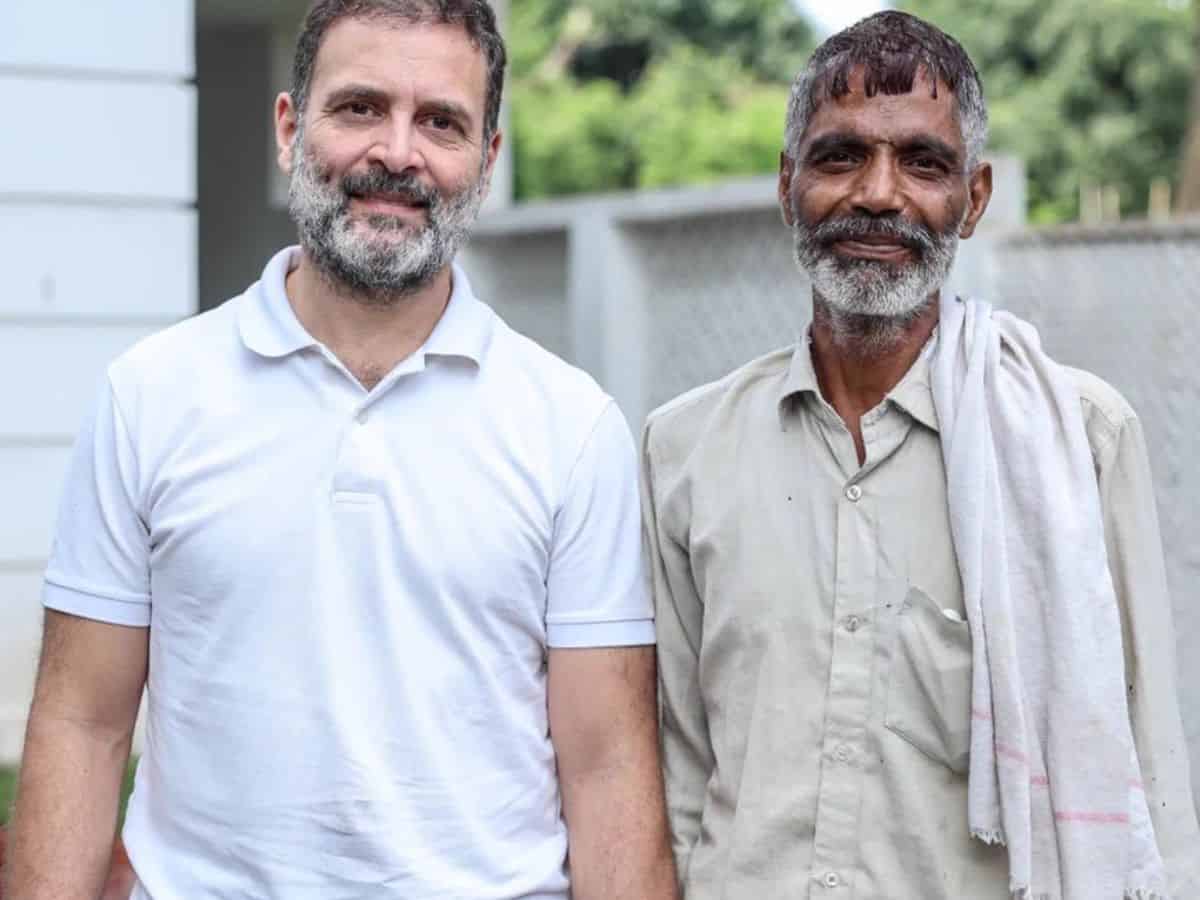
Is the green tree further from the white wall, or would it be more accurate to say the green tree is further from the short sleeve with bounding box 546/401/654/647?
the short sleeve with bounding box 546/401/654/647

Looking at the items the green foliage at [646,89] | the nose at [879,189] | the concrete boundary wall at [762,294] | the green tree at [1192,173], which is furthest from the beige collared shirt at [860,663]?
the green foliage at [646,89]

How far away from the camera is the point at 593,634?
3100 millimetres

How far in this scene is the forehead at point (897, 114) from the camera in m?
3.17

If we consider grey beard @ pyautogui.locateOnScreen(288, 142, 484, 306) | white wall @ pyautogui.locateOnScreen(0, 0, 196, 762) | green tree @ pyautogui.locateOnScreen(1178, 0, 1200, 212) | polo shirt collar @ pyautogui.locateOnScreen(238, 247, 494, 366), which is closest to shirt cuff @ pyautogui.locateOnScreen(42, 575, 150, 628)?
polo shirt collar @ pyautogui.locateOnScreen(238, 247, 494, 366)

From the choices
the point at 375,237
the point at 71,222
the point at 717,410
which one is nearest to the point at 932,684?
the point at 717,410

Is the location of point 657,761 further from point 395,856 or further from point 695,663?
point 395,856

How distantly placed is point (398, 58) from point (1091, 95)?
1112 inches

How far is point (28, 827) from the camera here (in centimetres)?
299

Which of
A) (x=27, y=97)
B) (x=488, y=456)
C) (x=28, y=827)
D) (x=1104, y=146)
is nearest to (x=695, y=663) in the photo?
(x=488, y=456)

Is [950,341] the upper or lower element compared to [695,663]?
upper

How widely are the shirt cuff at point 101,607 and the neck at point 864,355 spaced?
3.67 ft

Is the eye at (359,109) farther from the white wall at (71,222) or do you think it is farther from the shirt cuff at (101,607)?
the white wall at (71,222)

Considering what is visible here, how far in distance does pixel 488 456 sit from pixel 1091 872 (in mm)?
1064

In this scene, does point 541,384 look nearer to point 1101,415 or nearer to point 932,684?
point 932,684
